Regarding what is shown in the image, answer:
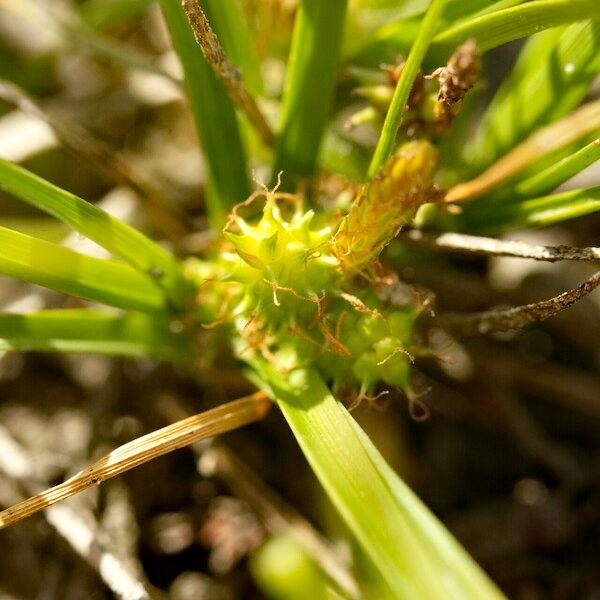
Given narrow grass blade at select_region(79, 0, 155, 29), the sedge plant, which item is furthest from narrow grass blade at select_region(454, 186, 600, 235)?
narrow grass blade at select_region(79, 0, 155, 29)

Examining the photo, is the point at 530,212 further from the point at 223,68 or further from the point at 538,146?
the point at 223,68

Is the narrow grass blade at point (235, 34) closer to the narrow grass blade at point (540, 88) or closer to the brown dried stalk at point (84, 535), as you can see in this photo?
the narrow grass blade at point (540, 88)

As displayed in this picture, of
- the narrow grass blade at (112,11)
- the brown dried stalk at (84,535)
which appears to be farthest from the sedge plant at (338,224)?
the narrow grass blade at (112,11)

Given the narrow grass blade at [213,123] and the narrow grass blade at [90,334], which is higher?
the narrow grass blade at [213,123]

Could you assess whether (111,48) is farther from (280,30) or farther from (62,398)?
(62,398)

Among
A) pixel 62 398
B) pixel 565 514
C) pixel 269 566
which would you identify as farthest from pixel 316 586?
pixel 62 398

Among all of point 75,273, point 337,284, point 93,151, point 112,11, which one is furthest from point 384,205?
point 112,11
